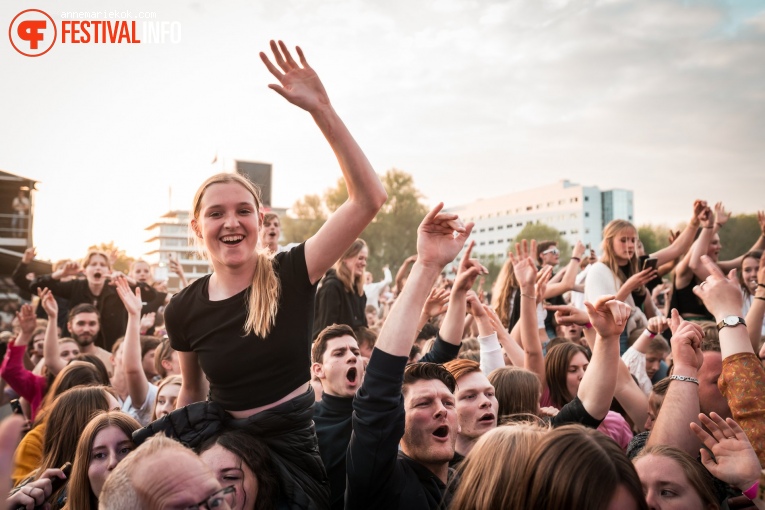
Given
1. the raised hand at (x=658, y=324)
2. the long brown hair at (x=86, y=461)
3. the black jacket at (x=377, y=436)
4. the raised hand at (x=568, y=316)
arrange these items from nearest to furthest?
the black jacket at (x=377, y=436), the long brown hair at (x=86, y=461), the raised hand at (x=568, y=316), the raised hand at (x=658, y=324)

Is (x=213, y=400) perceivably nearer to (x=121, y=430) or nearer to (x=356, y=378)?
(x=121, y=430)

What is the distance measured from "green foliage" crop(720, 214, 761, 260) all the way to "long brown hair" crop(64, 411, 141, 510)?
4957 centimetres

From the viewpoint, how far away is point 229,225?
273 centimetres

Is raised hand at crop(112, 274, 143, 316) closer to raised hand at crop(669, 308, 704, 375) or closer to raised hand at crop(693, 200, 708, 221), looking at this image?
raised hand at crop(669, 308, 704, 375)

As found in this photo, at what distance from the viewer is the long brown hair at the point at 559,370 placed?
482 cm

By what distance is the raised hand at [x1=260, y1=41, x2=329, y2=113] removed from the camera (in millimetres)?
2598

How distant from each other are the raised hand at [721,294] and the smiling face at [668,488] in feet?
3.41

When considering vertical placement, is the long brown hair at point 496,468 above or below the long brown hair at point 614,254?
below

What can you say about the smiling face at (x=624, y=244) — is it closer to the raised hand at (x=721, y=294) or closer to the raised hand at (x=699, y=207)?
the raised hand at (x=699, y=207)

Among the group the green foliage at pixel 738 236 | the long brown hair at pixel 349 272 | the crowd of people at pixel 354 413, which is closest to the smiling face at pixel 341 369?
the crowd of people at pixel 354 413

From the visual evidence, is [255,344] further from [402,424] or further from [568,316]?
[568,316]

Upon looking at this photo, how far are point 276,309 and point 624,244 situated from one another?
444cm

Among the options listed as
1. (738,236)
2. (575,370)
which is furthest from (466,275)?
(738,236)

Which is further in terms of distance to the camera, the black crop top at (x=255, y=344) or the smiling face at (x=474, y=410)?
the smiling face at (x=474, y=410)
